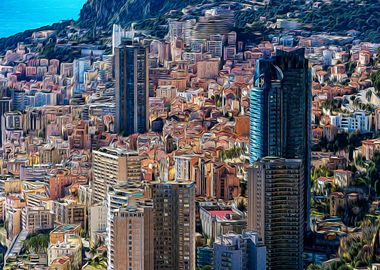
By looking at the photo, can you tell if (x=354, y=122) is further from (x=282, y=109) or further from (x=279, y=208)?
(x=279, y=208)

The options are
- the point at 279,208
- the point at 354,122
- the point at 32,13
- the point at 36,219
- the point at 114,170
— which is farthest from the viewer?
the point at 32,13

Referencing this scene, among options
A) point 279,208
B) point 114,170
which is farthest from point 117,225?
point 114,170

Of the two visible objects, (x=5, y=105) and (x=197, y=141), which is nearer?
(x=197, y=141)

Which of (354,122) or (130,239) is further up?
(354,122)

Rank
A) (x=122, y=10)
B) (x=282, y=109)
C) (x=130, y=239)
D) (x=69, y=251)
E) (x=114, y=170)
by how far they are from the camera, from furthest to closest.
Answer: (x=122, y=10) < (x=114, y=170) < (x=282, y=109) < (x=69, y=251) < (x=130, y=239)

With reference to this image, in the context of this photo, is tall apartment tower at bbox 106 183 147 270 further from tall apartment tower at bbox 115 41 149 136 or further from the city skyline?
tall apartment tower at bbox 115 41 149 136

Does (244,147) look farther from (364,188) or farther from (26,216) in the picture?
(26,216)

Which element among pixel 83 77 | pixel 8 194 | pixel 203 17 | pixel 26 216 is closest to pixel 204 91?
pixel 83 77
